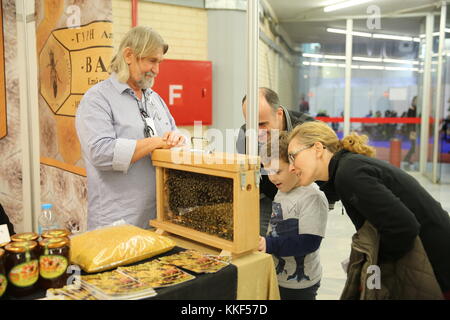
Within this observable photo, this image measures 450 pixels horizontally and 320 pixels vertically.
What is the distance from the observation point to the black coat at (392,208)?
3.90 ft

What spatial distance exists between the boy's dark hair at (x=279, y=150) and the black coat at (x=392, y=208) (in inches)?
14.7

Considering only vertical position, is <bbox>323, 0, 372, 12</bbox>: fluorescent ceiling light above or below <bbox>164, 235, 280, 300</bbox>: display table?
above

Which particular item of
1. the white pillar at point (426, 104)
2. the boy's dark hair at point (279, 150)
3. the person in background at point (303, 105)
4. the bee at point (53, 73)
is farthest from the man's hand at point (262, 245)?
the white pillar at point (426, 104)

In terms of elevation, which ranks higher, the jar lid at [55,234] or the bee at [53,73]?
the bee at [53,73]

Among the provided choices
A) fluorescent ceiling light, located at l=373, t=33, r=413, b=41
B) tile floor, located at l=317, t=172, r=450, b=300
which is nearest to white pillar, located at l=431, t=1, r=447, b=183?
fluorescent ceiling light, located at l=373, t=33, r=413, b=41

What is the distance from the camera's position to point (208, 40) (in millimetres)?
4793

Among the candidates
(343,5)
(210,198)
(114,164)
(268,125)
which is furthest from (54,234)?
(343,5)

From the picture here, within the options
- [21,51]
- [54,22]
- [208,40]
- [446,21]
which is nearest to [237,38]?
[208,40]

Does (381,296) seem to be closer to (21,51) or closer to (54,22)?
(21,51)

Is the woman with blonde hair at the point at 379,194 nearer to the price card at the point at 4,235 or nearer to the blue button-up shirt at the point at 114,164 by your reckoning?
the blue button-up shirt at the point at 114,164

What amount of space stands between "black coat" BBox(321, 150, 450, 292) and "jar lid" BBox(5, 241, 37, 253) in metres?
0.94

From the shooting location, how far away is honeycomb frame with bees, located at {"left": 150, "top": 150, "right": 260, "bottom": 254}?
127cm

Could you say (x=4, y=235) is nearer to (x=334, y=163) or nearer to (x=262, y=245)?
(x=262, y=245)

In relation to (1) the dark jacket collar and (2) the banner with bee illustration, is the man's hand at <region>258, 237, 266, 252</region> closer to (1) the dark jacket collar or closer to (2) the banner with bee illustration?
(1) the dark jacket collar
